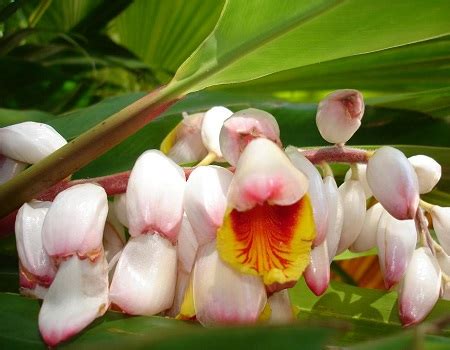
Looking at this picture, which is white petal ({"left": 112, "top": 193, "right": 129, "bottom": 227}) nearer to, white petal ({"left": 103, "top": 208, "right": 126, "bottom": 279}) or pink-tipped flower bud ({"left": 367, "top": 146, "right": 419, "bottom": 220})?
white petal ({"left": 103, "top": 208, "right": 126, "bottom": 279})

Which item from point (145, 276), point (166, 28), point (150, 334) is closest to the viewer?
point (150, 334)

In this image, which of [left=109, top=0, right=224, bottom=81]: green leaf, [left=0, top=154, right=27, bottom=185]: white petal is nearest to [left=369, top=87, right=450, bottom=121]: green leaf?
[left=0, top=154, right=27, bottom=185]: white petal

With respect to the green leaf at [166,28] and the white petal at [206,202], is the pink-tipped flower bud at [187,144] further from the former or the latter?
the green leaf at [166,28]

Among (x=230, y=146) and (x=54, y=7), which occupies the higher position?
(x=54, y=7)

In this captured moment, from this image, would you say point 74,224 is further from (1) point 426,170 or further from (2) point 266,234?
(1) point 426,170

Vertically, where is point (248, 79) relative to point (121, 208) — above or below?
above

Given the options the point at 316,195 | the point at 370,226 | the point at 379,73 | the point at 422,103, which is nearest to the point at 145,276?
the point at 316,195

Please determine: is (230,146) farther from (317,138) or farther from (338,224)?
(317,138)

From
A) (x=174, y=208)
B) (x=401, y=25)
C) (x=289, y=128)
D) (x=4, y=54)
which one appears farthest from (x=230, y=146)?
(x=4, y=54)
